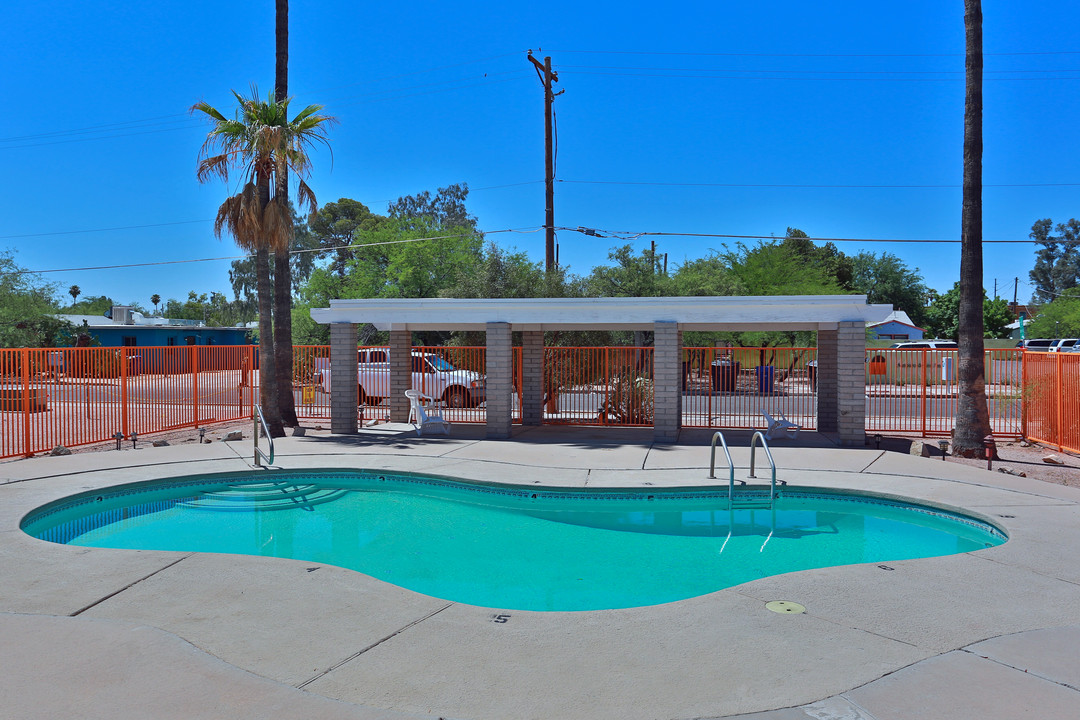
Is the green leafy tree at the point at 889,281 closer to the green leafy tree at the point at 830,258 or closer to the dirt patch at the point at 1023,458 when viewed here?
the green leafy tree at the point at 830,258

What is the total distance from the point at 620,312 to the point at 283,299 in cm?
759

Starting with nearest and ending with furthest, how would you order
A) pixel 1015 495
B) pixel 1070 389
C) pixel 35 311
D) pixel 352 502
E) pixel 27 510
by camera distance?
1. pixel 27 510
2. pixel 1015 495
3. pixel 352 502
4. pixel 1070 389
5. pixel 35 311

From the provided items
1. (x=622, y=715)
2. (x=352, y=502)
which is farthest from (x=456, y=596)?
(x=352, y=502)

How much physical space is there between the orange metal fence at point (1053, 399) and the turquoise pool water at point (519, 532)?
6231mm

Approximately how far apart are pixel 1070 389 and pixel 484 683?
13.8 m

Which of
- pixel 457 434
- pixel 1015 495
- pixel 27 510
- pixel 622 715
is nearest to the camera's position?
pixel 622 715

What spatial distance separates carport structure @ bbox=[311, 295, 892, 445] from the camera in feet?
46.9

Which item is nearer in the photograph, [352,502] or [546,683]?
[546,683]

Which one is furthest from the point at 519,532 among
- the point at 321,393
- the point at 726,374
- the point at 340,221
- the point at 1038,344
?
the point at 340,221

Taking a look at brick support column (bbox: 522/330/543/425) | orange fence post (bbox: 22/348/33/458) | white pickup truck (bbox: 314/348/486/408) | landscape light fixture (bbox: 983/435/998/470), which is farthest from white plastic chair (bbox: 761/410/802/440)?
orange fence post (bbox: 22/348/33/458)

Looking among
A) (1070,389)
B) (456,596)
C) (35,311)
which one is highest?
(35,311)

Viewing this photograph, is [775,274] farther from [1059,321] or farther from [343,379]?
[1059,321]

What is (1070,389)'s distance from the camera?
1367 centimetres

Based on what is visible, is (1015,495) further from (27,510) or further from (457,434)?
(27,510)
